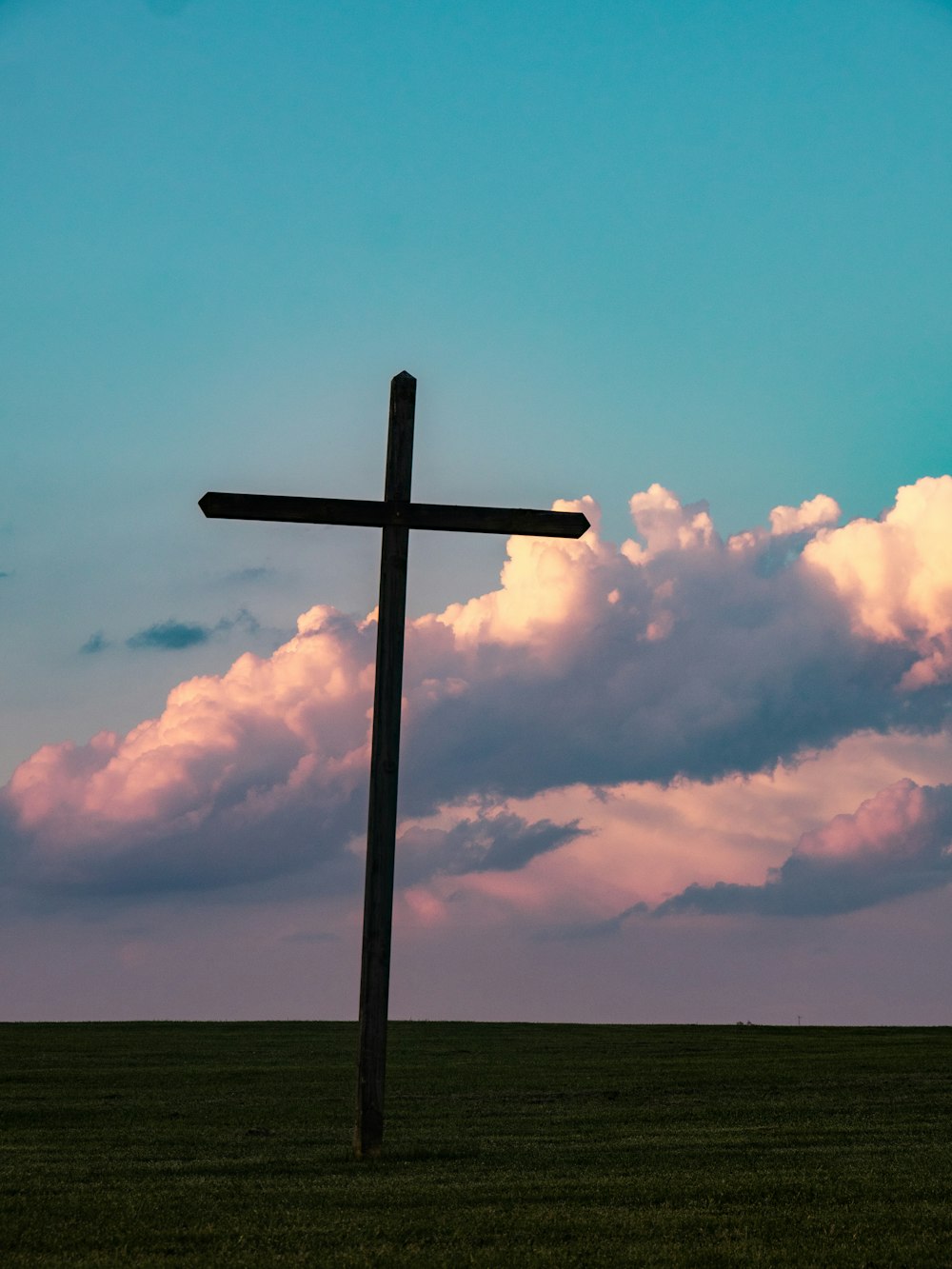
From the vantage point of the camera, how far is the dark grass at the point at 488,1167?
9805 mm

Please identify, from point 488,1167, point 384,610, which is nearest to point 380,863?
point 384,610

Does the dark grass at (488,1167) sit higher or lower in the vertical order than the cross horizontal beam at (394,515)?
lower

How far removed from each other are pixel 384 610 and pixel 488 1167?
577 cm

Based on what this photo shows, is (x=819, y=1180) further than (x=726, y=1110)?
No

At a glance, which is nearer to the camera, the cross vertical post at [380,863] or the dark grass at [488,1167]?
the dark grass at [488,1167]

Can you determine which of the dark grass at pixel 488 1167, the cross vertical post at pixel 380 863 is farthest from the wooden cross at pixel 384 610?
the dark grass at pixel 488 1167

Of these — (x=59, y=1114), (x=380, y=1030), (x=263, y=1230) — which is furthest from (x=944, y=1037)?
(x=263, y=1230)

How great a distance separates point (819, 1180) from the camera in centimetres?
1250

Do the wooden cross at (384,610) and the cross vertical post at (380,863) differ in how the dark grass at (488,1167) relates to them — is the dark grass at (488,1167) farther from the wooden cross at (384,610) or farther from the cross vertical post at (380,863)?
the wooden cross at (384,610)

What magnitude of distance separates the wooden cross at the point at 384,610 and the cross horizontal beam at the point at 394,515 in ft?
0.03

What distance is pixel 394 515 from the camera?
15.1 metres

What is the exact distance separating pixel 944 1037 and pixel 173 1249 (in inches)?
1476

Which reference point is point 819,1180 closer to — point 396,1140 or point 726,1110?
point 396,1140

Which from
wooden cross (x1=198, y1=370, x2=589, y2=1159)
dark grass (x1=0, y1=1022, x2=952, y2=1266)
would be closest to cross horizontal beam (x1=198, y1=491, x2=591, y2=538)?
wooden cross (x1=198, y1=370, x2=589, y2=1159)
